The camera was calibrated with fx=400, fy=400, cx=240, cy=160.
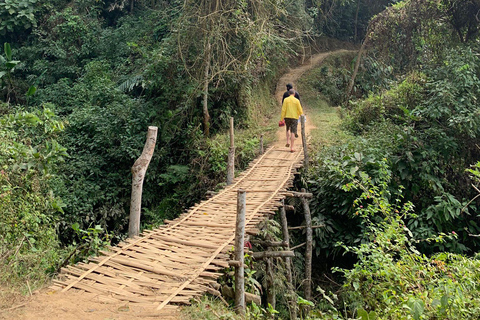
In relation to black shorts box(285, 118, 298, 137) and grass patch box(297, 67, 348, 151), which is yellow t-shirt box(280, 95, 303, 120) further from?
grass patch box(297, 67, 348, 151)

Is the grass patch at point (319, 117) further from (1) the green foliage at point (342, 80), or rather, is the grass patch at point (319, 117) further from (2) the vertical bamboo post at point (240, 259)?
(2) the vertical bamboo post at point (240, 259)

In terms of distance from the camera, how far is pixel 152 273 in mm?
3930

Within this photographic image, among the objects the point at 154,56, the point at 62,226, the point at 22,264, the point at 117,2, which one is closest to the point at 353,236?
the point at 22,264

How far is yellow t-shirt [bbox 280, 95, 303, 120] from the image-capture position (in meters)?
8.83

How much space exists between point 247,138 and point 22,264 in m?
7.06

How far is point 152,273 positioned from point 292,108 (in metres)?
5.79

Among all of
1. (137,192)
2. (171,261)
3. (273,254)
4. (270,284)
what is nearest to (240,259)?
(171,261)

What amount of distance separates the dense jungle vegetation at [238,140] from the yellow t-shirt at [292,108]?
1034mm

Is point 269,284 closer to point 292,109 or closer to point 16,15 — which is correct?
point 292,109

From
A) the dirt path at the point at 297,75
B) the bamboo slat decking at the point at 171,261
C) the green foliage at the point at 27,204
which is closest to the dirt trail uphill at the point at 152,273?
the bamboo slat decking at the point at 171,261

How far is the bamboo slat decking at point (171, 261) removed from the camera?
11.5 feet

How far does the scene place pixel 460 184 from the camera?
313 inches

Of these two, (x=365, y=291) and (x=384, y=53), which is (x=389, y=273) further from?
(x=384, y=53)

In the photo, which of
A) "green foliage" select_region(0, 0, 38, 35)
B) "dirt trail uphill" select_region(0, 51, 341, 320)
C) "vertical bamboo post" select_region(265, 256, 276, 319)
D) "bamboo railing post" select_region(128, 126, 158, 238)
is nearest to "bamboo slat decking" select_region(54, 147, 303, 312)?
"dirt trail uphill" select_region(0, 51, 341, 320)
